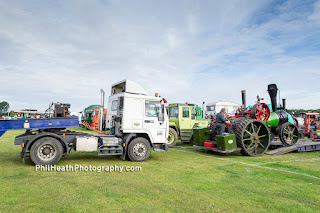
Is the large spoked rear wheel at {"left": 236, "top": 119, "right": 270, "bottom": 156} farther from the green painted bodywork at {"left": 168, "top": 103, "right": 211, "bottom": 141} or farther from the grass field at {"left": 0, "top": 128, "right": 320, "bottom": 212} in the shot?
the green painted bodywork at {"left": 168, "top": 103, "right": 211, "bottom": 141}

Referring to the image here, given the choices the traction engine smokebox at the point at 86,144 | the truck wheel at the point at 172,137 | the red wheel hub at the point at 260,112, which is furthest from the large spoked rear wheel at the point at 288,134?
the traction engine smokebox at the point at 86,144

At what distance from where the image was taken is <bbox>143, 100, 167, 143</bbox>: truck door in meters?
8.38

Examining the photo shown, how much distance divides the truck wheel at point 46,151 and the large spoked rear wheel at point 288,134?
9.86 meters

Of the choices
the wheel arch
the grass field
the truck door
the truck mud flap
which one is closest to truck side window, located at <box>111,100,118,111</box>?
the truck door

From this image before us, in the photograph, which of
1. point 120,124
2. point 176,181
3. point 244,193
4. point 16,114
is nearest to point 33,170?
point 120,124

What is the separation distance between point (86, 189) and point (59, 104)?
166 inches

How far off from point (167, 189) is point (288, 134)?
8785mm

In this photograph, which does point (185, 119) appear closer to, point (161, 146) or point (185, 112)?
point (185, 112)

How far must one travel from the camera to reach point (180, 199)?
4367 millimetres

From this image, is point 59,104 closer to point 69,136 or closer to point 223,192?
point 69,136

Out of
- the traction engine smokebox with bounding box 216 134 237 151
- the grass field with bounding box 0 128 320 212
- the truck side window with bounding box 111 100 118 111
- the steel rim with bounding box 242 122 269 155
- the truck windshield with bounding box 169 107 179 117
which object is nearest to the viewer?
the grass field with bounding box 0 128 320 212

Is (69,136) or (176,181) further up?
(69,136)

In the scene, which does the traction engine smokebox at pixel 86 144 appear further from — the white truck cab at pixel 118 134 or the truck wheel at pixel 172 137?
the truck wheel at pixel 172 137

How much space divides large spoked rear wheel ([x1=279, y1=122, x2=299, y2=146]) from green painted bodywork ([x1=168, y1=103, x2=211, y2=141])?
4.57 m
